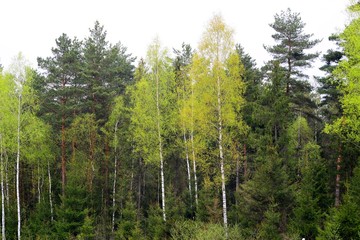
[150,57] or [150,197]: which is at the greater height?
[150,57]

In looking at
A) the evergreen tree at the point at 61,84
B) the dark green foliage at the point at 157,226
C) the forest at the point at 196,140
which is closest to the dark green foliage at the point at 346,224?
the forest at the point at 196,140

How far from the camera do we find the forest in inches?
642

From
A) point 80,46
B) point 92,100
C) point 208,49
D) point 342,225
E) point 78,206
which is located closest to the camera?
point 342,225

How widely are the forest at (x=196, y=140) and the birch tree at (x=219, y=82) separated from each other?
6 cm

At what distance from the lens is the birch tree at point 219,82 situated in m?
17.1

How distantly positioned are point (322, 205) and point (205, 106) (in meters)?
8.28

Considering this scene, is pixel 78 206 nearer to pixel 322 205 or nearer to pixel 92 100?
pixel 92 100

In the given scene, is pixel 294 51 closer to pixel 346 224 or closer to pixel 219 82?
pixel 219 82

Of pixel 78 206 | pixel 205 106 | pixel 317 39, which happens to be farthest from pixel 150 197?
pixel 317 39

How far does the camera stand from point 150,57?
75.2 feet

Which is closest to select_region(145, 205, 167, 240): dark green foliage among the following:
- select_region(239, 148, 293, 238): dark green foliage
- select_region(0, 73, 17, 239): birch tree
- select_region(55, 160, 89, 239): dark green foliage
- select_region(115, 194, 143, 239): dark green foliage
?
select_region(115, 194, 143, 239): dark green foliage

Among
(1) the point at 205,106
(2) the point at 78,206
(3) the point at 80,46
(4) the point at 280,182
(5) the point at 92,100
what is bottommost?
(2) the point at 78,206

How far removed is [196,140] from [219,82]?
18.2 ft

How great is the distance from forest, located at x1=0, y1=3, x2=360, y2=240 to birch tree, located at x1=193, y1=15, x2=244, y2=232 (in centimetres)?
6
